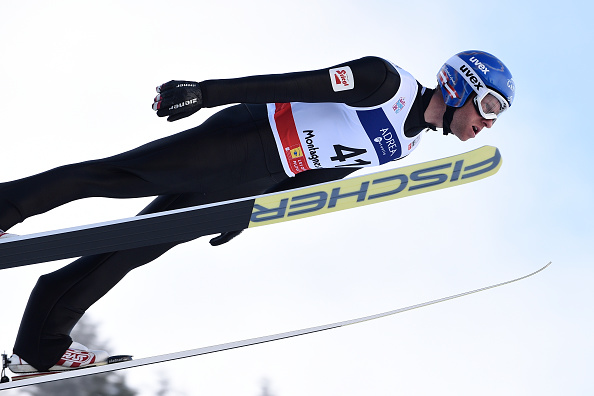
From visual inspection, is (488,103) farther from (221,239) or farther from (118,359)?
(118,359)

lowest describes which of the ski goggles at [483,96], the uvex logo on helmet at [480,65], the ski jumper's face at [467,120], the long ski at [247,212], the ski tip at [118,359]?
the ski tip at [118,359]

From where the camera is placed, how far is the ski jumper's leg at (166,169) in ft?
9.70

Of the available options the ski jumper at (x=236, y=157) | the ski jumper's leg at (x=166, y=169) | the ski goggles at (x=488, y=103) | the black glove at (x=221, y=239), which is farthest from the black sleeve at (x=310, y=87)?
the black glove at (x=221, y=239)

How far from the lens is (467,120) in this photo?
3.36m

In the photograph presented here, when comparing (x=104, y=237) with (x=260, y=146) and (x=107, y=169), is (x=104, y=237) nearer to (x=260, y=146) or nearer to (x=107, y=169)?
(x=107, y=169)

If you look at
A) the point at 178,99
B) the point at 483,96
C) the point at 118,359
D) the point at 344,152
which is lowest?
the point at 118,359

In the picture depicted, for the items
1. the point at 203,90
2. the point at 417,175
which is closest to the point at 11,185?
the point at 203,90

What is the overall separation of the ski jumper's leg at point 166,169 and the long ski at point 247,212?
0.18 metres

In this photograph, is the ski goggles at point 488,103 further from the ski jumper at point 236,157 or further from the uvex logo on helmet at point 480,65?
the ski jumper at point 236,157

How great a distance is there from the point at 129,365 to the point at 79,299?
0.41 m

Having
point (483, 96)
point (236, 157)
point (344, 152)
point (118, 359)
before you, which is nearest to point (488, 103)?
point (483, 96)

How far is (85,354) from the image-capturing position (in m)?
3.45

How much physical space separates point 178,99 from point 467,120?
1.44m

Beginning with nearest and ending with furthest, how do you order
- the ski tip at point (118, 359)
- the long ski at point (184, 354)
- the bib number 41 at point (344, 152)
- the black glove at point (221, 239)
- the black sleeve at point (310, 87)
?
the black sleeve at point (310, 87) → the long ski at point (184, 354) → the bib number 41 at point (344, 152) → the ski tip at point (118, 359) → the black glove at point (221, 239)
